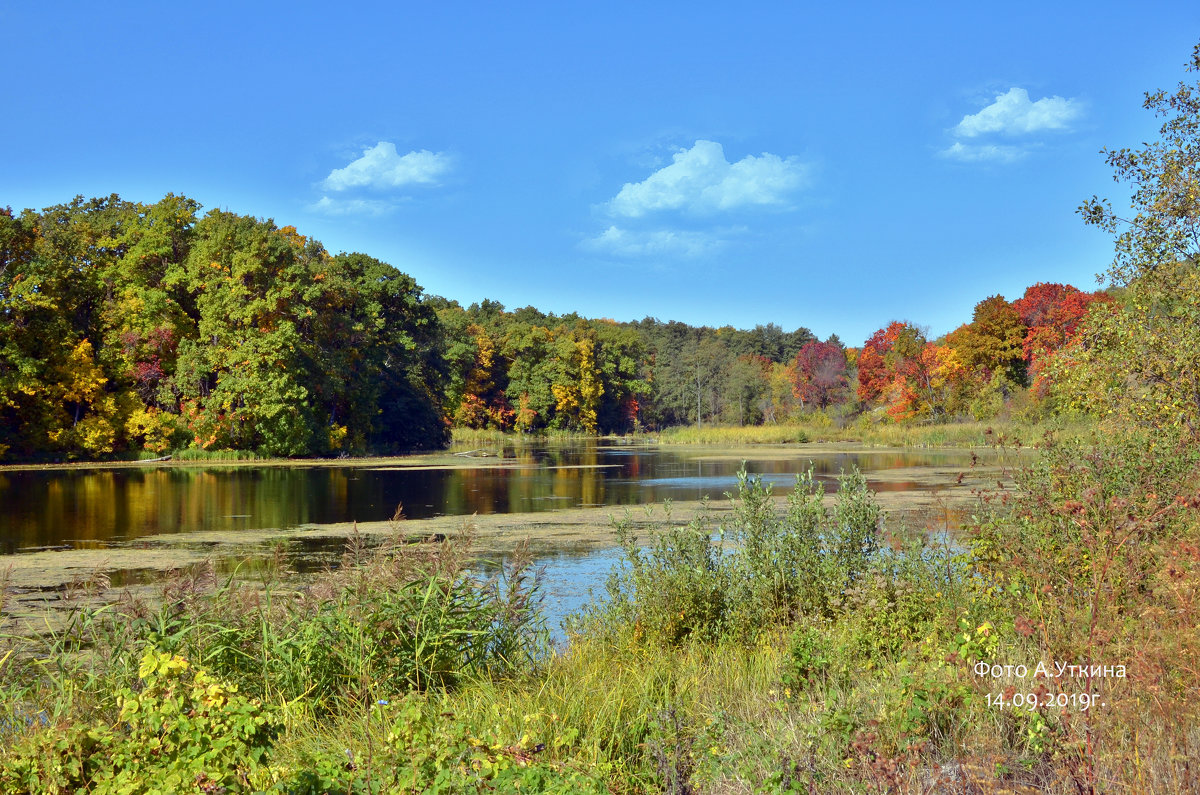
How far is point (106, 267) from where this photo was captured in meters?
36.3

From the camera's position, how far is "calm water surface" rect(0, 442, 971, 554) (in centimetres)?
1470

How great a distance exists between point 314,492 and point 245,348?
599 inches

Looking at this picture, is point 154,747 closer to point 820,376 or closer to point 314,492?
point 314,492

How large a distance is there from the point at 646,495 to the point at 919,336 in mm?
44652

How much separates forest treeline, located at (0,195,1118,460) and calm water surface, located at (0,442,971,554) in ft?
16.0

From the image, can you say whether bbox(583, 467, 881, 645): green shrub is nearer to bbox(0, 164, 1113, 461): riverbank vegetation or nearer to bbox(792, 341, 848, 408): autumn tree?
bbox(0, 164, 1113, 461): riverbank vegetation

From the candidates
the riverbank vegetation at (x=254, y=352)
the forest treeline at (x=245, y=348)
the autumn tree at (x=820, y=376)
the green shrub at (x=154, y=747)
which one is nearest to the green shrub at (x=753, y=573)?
the green shrub at (x=154, y=747)

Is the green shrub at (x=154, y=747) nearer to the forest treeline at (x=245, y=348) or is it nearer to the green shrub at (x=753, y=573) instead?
the green shrub at (x=753, y=573)

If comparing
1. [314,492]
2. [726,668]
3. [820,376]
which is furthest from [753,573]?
[820,376]

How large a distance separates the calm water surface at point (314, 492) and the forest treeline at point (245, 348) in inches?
193

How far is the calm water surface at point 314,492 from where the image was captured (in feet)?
48.2

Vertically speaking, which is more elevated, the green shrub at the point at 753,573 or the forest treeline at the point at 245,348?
the forest treeline at the point at 245,348

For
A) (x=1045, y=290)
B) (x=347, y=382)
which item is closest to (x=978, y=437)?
(x=1045, y=290)

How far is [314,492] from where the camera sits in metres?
21.0
